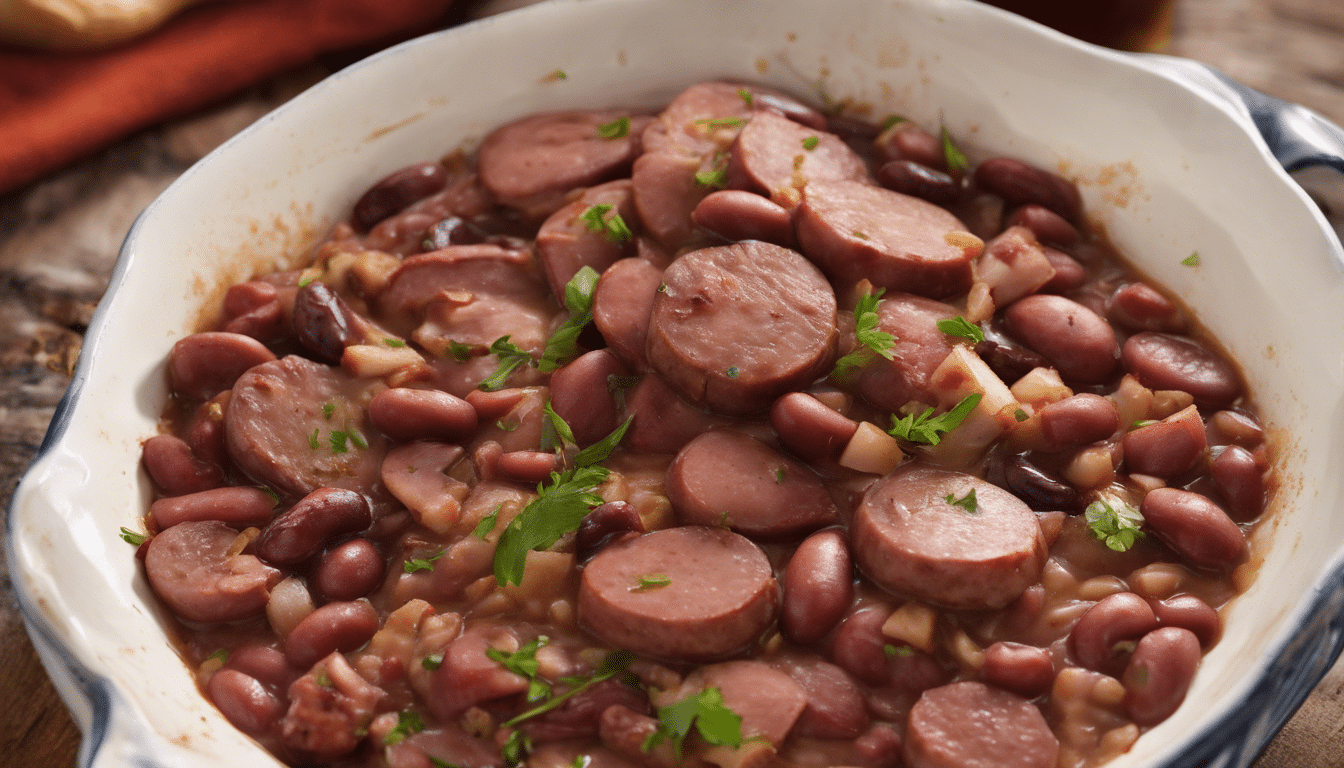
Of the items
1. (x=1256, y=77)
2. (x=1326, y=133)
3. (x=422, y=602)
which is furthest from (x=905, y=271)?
(x=1256, y=77)

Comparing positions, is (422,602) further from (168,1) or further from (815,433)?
(168,1)

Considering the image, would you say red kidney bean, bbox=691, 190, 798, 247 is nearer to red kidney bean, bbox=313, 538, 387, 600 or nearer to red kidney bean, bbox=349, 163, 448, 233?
red kidney bean, bbox=349, 163, 448, 233

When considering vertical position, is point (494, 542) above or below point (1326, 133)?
below

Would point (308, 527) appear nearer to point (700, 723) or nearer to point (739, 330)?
point (700, 723)

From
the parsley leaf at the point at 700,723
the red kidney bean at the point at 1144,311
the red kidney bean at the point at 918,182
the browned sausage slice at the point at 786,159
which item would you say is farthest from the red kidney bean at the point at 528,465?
the red kidney bean at the point at 1144,311

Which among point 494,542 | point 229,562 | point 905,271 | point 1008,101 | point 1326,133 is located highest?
point 1326,133

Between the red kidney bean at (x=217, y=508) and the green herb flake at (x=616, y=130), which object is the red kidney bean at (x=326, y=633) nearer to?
the red kidney bean at (x=217, y=508)
